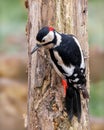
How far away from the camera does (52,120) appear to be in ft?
19.4

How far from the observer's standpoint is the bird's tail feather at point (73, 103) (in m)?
5.90

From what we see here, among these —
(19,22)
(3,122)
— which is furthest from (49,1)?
(19,22)

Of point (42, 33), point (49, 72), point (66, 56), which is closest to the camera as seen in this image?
point (42, 33)

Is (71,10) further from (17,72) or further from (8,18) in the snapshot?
(8,18)

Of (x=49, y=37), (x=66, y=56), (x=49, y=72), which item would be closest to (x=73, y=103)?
(x=49, y=72)

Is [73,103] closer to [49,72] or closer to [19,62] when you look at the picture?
[49,72]

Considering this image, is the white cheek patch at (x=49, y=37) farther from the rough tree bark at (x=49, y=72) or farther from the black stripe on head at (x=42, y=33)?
the rough tree bark at (x=49, y=72)

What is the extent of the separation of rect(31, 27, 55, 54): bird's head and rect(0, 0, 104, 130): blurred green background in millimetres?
5793

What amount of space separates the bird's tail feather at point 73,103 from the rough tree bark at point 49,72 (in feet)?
0.14

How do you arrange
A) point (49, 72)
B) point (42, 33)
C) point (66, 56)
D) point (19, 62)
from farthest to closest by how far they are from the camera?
1. point (19, 62)
2. point (49, 72)
3. point (66, 56)
4. point (42, 33)

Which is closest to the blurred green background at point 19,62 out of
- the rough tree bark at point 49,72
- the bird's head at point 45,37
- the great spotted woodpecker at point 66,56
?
the rough tree bark at point 49,72

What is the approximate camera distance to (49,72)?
592 cm

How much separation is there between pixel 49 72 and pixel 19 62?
770 centimetres

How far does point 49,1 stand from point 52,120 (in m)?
0.98
